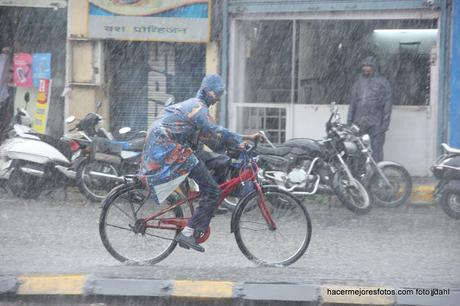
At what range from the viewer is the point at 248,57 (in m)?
A: 13.5

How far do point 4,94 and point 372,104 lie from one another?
619cm

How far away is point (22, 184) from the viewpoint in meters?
11.1

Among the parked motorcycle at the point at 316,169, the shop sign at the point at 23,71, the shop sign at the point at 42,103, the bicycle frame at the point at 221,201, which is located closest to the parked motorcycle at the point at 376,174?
the parked motorcycle at the point at 316,169

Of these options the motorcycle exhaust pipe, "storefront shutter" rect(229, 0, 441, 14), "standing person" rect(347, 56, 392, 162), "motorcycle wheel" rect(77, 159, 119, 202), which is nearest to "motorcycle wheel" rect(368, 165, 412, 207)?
"standing person" rect(347, 56, 392, 162)

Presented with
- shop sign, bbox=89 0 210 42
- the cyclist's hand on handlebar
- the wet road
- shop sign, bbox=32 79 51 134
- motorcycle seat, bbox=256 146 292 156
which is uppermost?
shop sign, bbox=89 0 210 42

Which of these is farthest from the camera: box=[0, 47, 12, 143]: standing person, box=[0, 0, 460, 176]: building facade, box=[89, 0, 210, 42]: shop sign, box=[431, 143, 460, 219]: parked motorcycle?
box=[0, 47, 12, 143]: standing person

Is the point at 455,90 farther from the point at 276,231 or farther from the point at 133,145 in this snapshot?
the point at 276,231

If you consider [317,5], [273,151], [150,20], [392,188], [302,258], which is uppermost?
[317,5]

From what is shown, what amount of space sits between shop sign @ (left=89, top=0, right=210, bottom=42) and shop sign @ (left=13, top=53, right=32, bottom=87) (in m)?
1.45

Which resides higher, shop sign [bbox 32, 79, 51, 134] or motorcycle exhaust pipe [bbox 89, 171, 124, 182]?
shop sign [bbox 32, 79, 51, 134]

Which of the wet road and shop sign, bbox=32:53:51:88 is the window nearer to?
the wet road

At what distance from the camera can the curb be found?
6152 millimetres

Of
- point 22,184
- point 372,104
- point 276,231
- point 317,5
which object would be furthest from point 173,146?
point 317,5

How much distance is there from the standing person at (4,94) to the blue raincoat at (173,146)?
7806 mm
